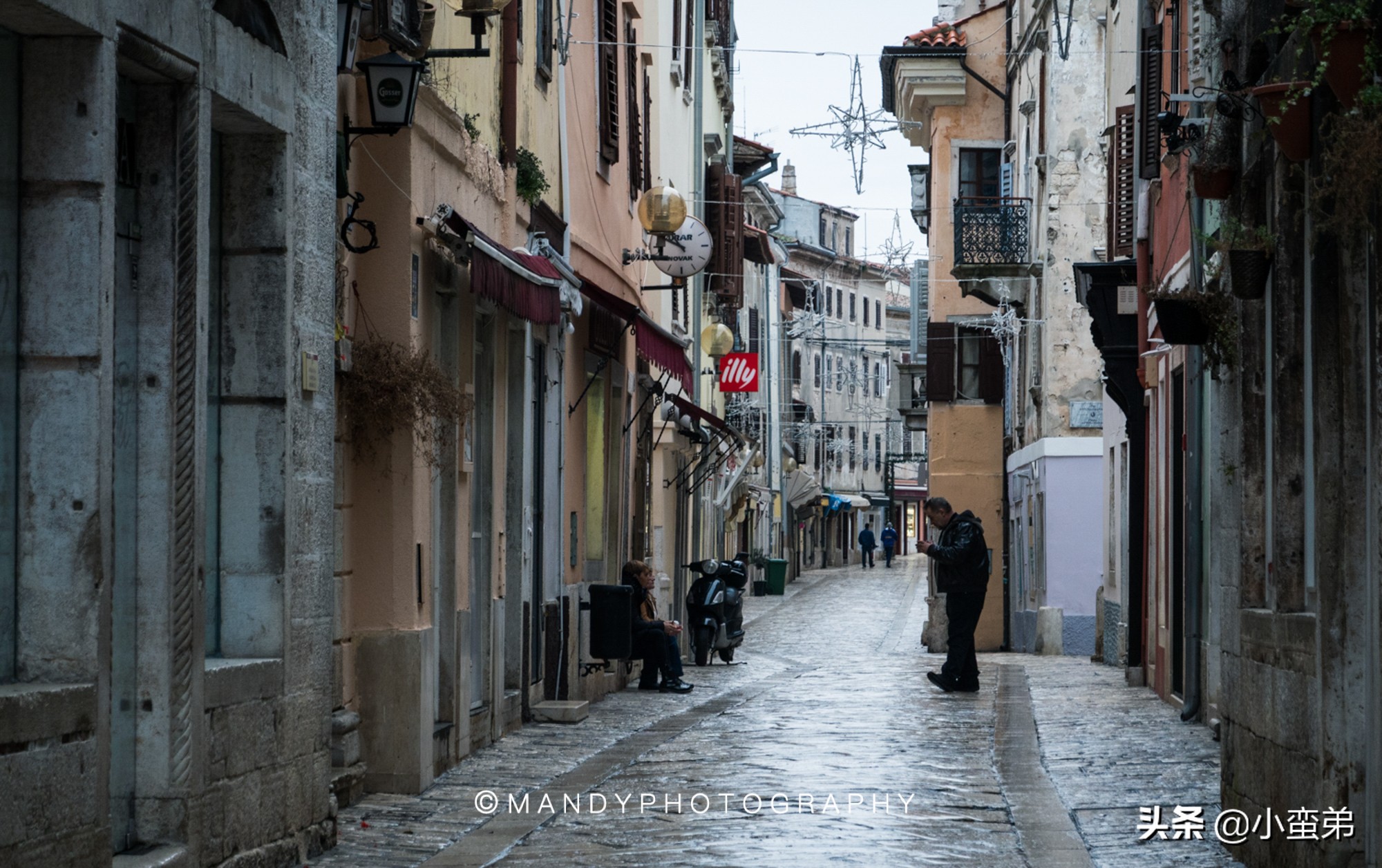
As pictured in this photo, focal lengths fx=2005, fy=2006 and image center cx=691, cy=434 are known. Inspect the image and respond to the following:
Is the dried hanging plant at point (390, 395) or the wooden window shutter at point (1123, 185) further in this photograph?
the wooden window shutter at point (1123, 185)

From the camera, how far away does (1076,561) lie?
28.3m

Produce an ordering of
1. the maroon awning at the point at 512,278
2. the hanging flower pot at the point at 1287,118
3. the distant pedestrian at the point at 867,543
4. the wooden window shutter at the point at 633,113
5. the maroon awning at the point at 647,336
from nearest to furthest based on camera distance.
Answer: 1. the hanging flower pot at the point at 1287,118
2. the maroon awning at the point at 512,278
3. the maroon awning at the point at 647,336
4. the wooden window shutter at the point at 633,113
5. the distant pedestrian at the point at 867,543

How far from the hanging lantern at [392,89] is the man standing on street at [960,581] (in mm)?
7762

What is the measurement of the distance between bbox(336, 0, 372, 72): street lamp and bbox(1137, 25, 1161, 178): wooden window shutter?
9049 millimetres

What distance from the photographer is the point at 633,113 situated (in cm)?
2066

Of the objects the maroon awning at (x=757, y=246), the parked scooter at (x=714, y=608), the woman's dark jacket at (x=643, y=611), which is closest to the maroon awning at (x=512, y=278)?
the woman's dark jacket at (x=643, y=611)

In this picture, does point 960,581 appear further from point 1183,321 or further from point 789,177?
point 789,177

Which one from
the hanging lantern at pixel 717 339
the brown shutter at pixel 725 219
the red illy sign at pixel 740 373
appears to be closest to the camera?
the hanging lantern at pixel 717 339

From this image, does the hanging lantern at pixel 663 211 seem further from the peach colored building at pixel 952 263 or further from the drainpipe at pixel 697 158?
the peach colored building at pixel 952 263

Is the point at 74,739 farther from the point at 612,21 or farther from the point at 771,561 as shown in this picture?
the point at 771,561

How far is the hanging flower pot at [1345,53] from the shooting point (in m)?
6.55

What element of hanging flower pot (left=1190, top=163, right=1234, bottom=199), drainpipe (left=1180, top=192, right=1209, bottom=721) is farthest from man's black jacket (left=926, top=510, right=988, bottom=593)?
hanging flower pot (left=1190, top=163, right=1234, bottom=199)

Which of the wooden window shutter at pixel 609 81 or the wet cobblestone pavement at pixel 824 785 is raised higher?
the wooden window shutter at pixel 609 81

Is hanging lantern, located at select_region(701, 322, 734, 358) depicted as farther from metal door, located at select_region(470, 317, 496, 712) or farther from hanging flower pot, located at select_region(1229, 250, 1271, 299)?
hanging flower pot, located at select_region(1229, 250, 1271, 299)
